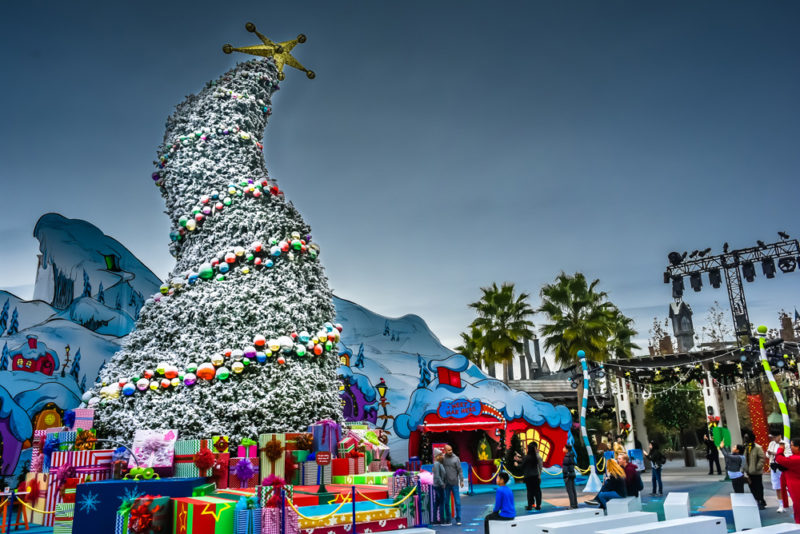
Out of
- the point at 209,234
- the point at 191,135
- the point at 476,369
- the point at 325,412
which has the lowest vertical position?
the point at 325,412

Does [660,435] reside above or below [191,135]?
below

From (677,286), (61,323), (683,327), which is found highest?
(683,327)

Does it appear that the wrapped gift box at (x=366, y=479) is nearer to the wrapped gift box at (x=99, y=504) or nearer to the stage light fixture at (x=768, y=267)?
the wrapped gift box at (x=99, y=504)

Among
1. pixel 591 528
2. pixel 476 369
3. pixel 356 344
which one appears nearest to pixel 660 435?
pixel 476 369

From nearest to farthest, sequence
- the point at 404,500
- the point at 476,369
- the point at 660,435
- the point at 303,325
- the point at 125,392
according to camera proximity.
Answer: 1. the point at 404,500
2. the point at 125,392
3. the point at 303,325
4. the point at 476,369
5. the point at 660,435

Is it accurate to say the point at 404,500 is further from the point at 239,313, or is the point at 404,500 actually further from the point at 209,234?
the point at 209,234

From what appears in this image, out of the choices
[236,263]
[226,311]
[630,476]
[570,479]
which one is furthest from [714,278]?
[226,311]

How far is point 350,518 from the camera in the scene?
28.8 feet

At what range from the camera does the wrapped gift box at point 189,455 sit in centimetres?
1101

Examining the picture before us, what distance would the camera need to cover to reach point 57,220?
17609 millimetres

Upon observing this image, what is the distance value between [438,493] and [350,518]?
2.78m

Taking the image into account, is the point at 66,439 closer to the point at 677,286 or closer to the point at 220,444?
the point at 220,444

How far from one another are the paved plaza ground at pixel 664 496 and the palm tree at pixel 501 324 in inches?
381

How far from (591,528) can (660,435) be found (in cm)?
4287
